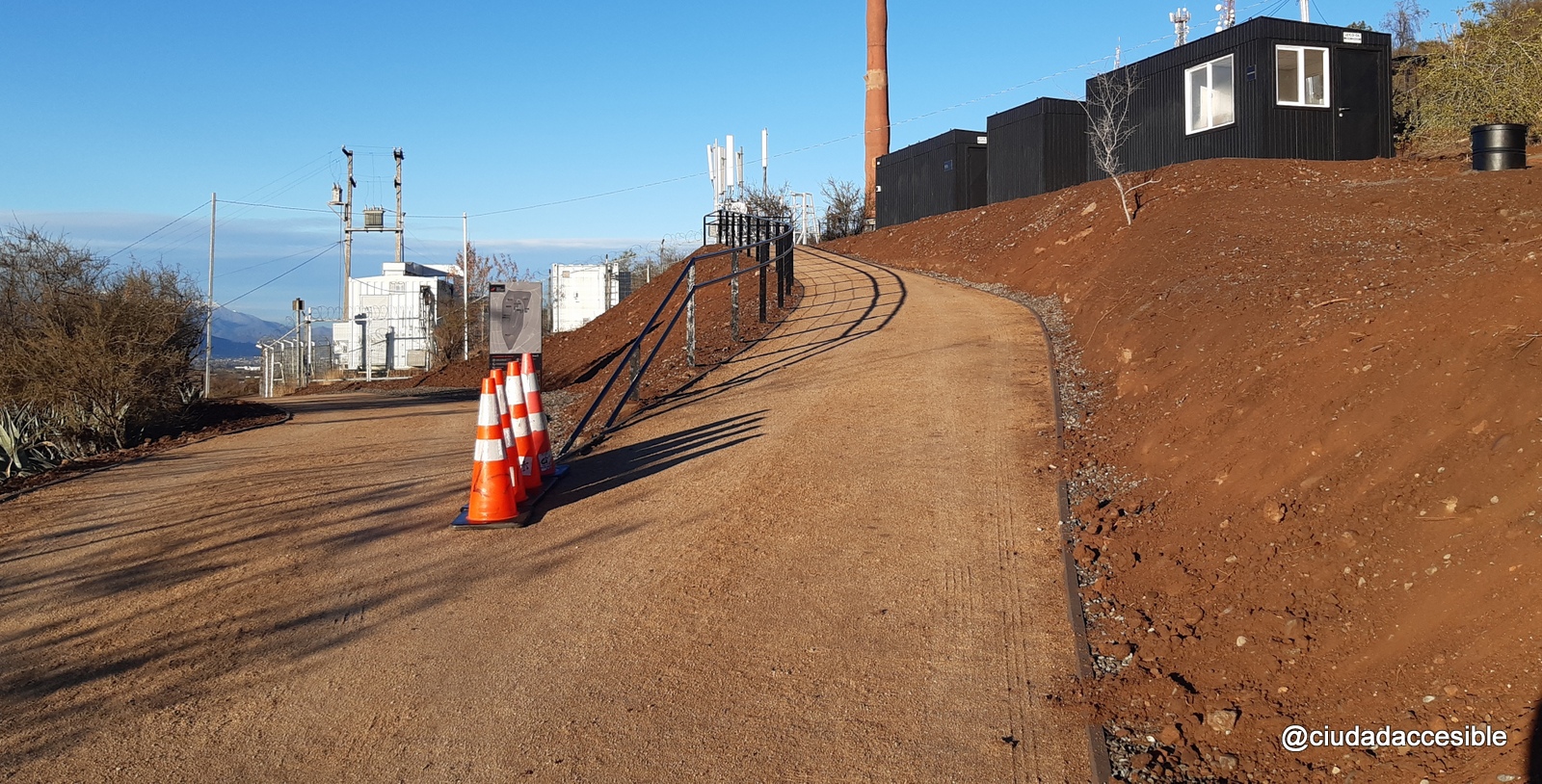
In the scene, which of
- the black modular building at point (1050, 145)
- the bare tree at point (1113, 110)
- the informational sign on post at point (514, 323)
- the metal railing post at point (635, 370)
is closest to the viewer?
the informational sign on post at point (514, 323)

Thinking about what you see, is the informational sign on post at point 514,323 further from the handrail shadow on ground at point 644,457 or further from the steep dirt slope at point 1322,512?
the steep dirt slope at point 1322,512

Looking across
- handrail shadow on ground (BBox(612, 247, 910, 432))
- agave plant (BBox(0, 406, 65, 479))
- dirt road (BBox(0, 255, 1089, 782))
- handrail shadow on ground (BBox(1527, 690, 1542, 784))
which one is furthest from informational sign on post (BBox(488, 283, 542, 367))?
handrail shadow on ground (BBox(1527, 690, 1542, 784))

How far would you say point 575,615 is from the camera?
5273 mm

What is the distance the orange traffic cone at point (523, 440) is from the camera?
292 inches

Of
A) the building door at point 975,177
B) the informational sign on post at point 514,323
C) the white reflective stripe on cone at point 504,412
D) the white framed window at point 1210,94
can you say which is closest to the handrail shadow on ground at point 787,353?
the informational sign on post at point 514,323

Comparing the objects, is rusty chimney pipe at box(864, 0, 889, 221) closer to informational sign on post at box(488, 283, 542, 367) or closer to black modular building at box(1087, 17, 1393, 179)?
black modular building at box(1087, 17, 1393, 179)

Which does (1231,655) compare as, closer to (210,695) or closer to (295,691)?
(295,691)

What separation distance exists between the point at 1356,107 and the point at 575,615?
71.2 feet

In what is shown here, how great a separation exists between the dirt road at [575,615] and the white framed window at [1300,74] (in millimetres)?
15625

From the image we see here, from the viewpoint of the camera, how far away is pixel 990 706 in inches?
168

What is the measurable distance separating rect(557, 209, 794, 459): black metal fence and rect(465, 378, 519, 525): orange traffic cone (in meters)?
1.93

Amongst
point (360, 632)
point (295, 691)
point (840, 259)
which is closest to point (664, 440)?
point (360, 632)

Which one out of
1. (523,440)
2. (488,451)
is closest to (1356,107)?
(523,440)

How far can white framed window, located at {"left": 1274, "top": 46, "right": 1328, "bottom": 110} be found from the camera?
21016mm
